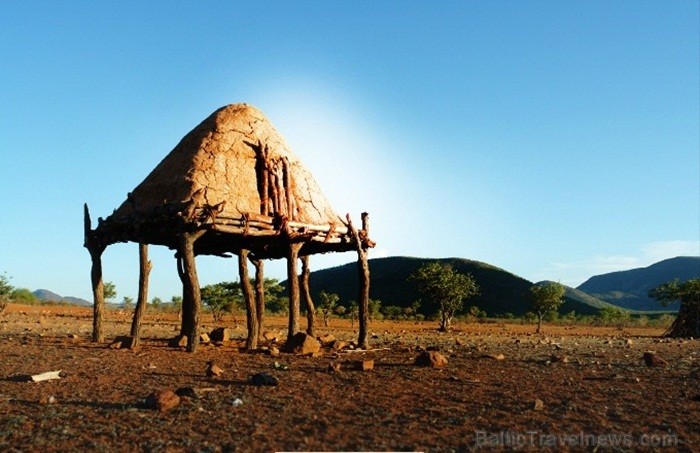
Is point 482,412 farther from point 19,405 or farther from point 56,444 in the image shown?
point 19,405

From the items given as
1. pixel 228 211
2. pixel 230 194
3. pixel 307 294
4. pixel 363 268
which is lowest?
pixel 307 294

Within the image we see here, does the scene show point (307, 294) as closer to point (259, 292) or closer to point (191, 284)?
point (259, 292)

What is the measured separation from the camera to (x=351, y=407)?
300 inches

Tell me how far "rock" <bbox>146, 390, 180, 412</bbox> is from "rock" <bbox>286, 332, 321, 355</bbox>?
7112 millimetres

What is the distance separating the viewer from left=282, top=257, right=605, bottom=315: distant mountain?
273 ft

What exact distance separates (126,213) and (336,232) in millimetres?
6504

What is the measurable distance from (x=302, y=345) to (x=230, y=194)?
467 centimetres

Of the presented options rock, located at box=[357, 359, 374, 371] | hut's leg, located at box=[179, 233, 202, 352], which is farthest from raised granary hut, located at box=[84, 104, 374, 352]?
rock, located at box=[357, 359, 374, 371]

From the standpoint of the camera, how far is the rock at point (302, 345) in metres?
14.8

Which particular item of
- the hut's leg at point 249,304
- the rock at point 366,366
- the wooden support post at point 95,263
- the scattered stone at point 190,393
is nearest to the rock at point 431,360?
the rock at point 366,366

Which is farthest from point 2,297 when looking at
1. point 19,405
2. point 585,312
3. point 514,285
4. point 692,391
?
point 585,312

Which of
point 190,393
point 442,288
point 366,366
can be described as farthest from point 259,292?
point 442,288

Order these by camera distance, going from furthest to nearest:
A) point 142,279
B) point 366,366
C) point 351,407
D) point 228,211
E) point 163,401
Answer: point 142,279 → point 228,211 → point 366,366 → point 351,407 → point 163,401

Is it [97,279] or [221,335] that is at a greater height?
[97,279]
